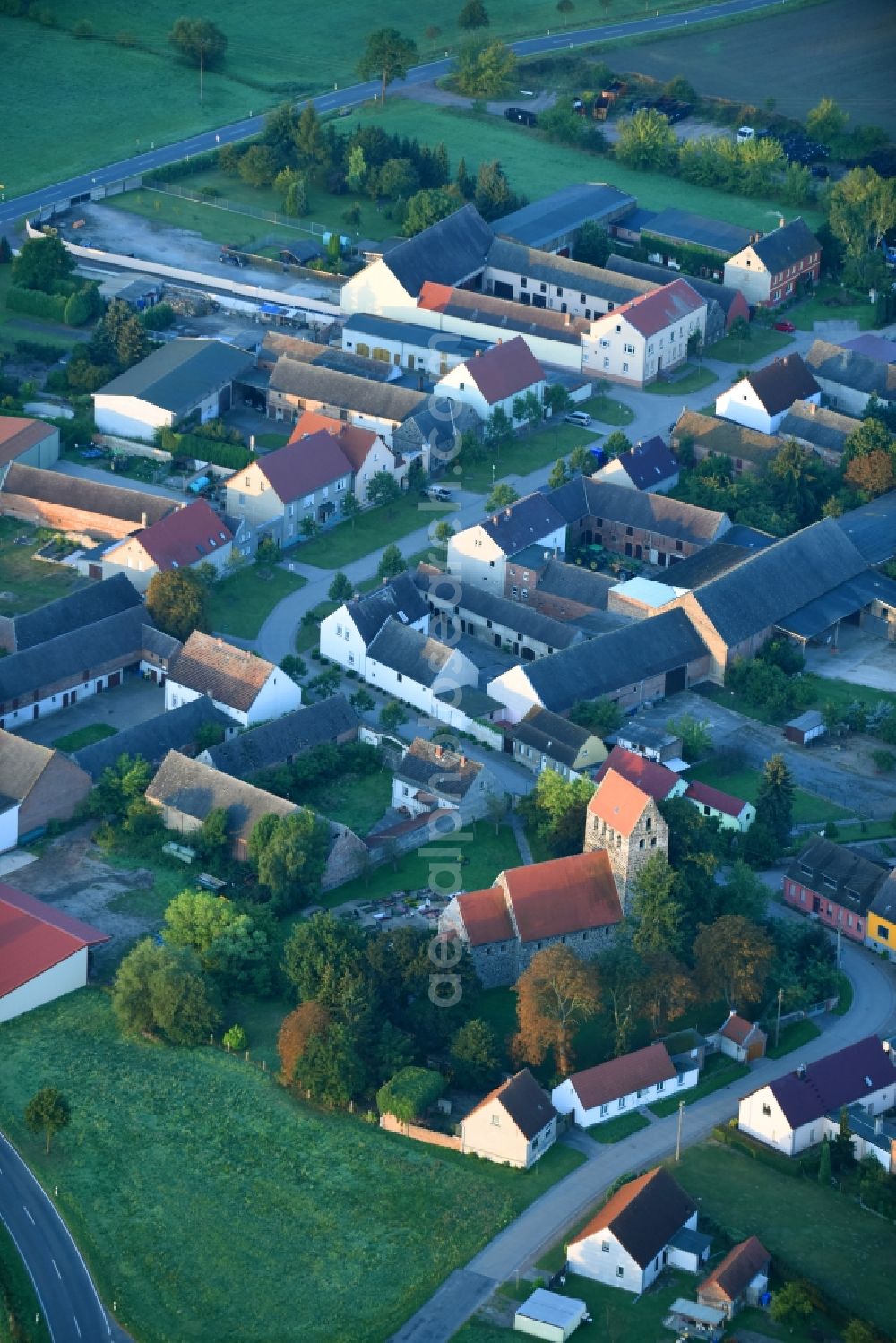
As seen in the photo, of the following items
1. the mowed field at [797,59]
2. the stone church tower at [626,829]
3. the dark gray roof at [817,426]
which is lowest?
the dark gray roof at [817,426]

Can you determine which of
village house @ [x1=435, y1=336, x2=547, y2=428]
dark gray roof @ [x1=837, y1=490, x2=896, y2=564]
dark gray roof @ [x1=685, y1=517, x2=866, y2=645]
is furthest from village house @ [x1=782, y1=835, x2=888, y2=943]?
village house @ [x1=435, y1=336, x2=547, y2=428]

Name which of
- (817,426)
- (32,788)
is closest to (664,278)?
(817,426)

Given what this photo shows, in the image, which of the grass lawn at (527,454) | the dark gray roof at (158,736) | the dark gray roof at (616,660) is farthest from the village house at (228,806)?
the grass lawn at (527,454)

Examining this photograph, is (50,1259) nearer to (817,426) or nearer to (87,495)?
(87,495)

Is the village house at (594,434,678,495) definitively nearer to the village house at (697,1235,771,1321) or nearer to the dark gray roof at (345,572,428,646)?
the dark gray roof at (345,572,428,646)

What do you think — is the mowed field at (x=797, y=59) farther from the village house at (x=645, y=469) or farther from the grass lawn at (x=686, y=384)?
the village house at (x=645, y=469)

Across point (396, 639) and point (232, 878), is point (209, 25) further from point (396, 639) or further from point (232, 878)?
point (232, 878)
